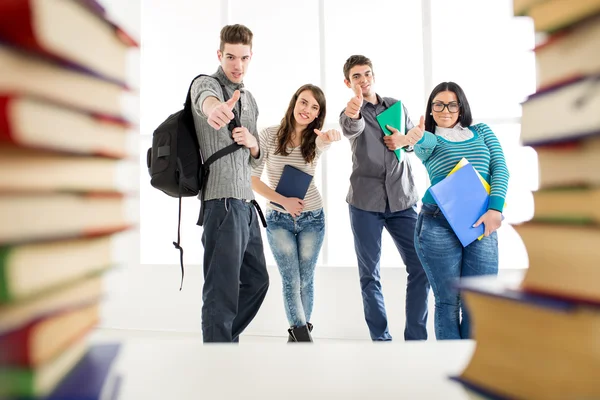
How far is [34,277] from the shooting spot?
183 millimetres

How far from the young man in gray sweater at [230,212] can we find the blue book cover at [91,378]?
1.39 m

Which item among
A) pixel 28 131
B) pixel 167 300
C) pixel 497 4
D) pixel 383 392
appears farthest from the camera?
pixel 167 300

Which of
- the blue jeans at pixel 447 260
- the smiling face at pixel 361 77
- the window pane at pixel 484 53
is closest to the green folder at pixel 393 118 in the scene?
the smiling face at pixel 361 77

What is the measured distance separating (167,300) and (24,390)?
402 centimetres

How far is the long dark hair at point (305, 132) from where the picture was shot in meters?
2.64

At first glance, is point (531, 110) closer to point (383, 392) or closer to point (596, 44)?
point (596, 44)

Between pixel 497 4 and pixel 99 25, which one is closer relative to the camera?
pixel 99 25

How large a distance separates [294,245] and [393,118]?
85cm

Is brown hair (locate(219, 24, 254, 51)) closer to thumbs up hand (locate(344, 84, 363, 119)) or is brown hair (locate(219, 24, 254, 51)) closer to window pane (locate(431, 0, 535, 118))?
thumbs up hand (locate(344, 84, 363, 119))

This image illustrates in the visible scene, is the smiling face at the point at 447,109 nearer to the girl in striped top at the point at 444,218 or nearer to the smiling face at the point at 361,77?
the girl in striped top at the point at 444,218

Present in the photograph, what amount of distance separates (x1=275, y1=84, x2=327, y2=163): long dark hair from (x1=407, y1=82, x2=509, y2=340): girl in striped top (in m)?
0.67

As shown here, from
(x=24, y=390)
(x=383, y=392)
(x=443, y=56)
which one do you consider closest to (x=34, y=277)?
(x=24, y=390)

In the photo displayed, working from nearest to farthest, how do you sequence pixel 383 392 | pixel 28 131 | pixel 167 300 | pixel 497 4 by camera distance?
pixel 28 131 < pixel 383 392 < pixel 497 4 < pixel 167 300

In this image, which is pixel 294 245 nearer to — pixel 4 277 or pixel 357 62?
pixel 357 62
